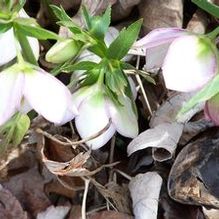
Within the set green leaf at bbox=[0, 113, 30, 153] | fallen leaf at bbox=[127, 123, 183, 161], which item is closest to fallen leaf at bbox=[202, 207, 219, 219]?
fallen leaf at bbox=[127, 123, 183, 161]

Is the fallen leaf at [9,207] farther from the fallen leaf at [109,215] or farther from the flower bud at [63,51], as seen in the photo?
the flower bud at [63,51]

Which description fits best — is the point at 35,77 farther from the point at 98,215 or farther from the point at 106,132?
the point at 98,215

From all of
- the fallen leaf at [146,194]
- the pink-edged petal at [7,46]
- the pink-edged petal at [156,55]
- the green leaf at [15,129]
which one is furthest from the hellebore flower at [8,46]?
the fallen leaf at [146,194]

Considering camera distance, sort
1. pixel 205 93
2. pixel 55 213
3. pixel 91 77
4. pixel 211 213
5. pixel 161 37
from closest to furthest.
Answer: pixel 205 93
pixel 161 37
pixel 91 77
pixel 211 213
pixel 55 213

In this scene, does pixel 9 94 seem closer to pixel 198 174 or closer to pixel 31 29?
pixel 31 29

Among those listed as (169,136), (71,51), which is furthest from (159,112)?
(71,51)

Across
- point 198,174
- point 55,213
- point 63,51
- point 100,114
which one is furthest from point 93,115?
point 55,213

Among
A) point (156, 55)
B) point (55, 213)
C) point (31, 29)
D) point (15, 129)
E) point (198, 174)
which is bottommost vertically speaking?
point (55, 213)
